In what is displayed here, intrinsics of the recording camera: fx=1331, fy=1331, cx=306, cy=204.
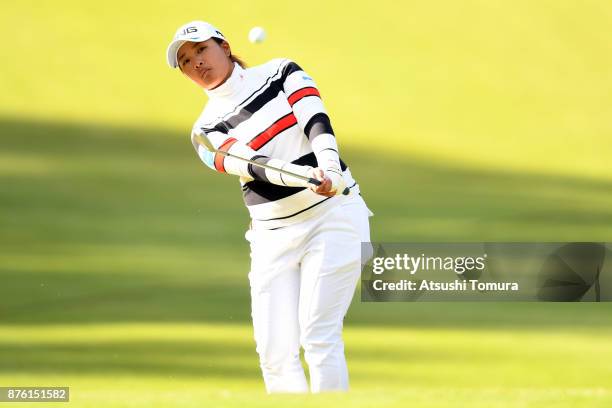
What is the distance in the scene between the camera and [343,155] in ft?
37.8

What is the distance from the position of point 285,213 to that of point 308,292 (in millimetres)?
279

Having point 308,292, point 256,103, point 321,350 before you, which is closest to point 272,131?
point 256,103

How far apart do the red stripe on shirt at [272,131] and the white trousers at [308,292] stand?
302 mm

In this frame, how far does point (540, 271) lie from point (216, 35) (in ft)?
15.3

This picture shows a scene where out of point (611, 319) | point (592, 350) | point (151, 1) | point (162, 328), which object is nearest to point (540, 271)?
point (611, 319)

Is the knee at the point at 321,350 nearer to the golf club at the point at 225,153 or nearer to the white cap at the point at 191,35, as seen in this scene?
the golf club at the point at 225,153

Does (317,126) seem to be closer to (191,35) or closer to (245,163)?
(245,163)

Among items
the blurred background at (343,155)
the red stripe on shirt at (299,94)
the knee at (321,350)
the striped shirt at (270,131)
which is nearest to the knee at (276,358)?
the knee at (321,350)

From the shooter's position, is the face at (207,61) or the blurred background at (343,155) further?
the blurred background at (343,155)

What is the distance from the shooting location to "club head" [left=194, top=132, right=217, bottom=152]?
4496 mm

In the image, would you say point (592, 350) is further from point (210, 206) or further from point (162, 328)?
point (210, 206)

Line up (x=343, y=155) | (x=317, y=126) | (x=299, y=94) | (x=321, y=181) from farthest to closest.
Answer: (x=343, y=155), (x=299, y=94), (x=317, y=126), (x=321, y=181)

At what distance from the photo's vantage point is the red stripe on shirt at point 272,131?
4.51 meters

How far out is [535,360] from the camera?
682 cm
